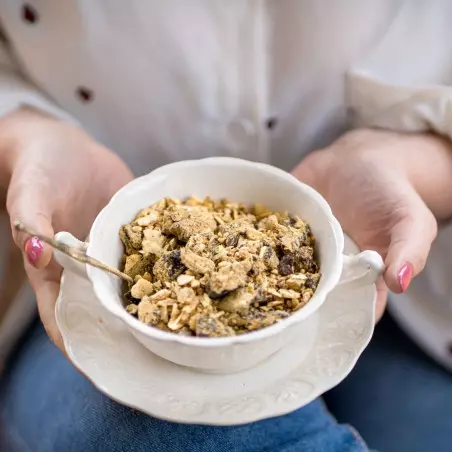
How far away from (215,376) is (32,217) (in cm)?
20

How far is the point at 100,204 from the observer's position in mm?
655

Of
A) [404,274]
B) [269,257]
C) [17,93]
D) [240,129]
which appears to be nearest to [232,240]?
[269,257]

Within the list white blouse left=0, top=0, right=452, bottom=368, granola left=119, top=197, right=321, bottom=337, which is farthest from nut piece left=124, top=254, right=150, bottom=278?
white blouse left=0, top=0, right=452, bottom=368

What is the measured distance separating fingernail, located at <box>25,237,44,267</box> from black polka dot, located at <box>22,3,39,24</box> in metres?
0.28

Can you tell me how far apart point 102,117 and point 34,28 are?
0.38ft

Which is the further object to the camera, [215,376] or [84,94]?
[84,94]

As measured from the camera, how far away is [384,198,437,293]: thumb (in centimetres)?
49

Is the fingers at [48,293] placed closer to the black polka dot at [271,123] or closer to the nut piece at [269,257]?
the nut piece at [269,257]

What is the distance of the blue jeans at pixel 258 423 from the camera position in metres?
0.58

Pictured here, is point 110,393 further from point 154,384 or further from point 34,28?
point 34,28

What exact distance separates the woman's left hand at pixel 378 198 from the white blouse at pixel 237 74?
0.06 metres

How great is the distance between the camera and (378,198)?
600 mm

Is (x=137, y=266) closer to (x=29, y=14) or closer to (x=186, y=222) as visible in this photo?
(x=186, y=222)

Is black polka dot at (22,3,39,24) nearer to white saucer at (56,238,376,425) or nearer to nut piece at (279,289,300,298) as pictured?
white saucer at (56,238,376,425)
